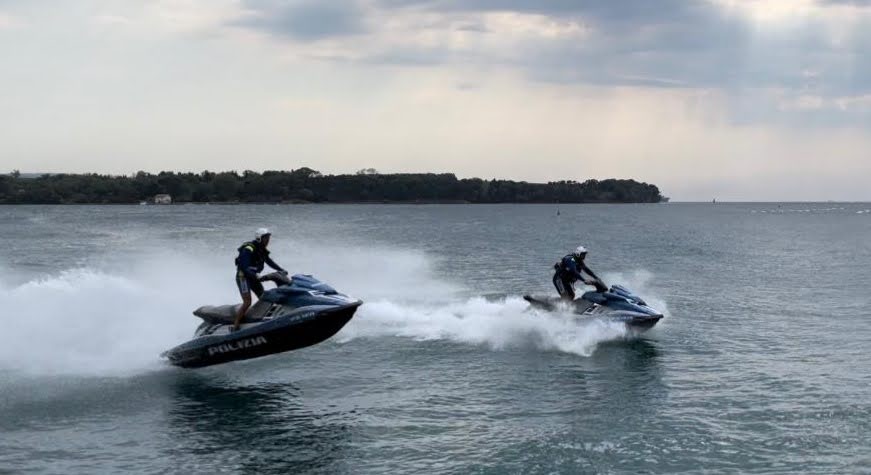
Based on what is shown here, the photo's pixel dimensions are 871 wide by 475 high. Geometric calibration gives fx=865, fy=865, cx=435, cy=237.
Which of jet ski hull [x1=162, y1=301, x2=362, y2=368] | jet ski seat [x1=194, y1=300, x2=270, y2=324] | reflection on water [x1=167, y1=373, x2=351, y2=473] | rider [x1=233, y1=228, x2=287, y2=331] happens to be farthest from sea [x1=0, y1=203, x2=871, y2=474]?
rider [x1=233, y1=228, x2=287, y2=331]

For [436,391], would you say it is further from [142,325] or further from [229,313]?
[142,325]

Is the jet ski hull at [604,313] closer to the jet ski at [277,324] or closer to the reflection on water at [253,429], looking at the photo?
the jet ski at [277,324]

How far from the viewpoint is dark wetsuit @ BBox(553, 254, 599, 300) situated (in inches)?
919

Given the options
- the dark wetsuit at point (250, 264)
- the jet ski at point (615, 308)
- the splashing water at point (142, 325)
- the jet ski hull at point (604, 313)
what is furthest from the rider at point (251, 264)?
the jet ski at point (615, 308)

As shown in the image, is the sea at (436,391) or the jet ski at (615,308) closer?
the sea at (436,391)

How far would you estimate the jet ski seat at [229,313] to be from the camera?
18.2 m

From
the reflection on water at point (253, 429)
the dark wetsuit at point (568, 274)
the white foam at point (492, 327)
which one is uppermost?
the dark wetsuit at point (568, 274)

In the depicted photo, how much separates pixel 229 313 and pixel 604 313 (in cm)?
1013

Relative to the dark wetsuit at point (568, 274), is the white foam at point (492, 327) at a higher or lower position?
lower

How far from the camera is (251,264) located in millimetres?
18047

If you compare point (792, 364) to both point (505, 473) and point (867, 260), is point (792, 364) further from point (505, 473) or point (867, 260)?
point (867, 260)

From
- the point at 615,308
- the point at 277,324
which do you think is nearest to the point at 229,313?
the point at 277,324

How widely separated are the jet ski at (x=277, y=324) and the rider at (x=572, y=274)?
25.5 feet

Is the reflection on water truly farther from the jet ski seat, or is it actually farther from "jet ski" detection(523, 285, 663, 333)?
"jet ski" detection(523, 285, 663, 333)
